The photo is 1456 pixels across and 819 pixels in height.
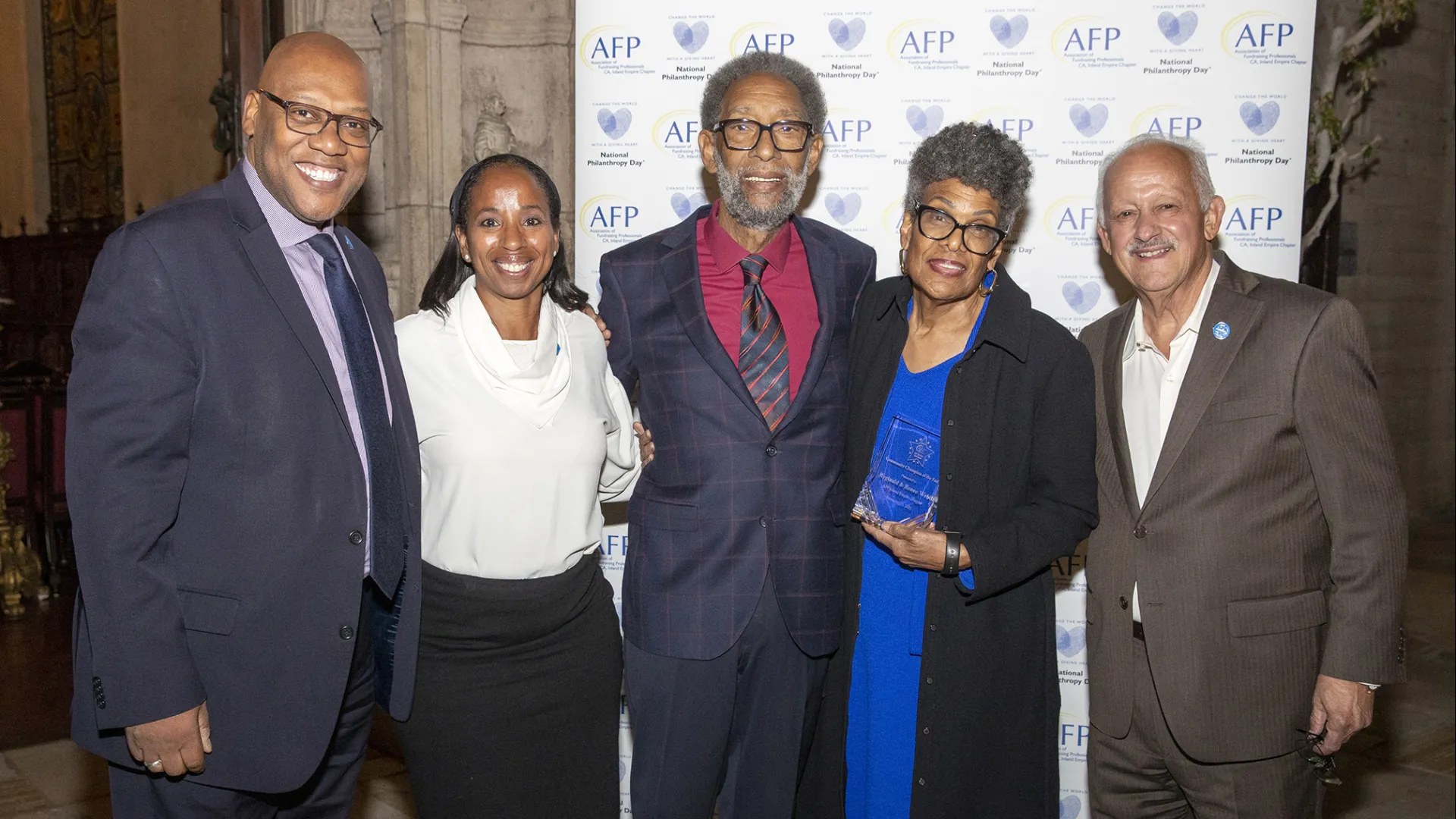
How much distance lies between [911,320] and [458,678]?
1.38 metres

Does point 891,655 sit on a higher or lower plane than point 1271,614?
lower

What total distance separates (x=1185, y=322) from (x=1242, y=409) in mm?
266

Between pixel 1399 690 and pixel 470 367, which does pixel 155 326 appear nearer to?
pixel 470 367

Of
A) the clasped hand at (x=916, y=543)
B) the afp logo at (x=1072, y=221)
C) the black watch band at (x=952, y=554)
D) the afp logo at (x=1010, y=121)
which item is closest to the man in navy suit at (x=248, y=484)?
the clasped hand at (x=916, y=543)

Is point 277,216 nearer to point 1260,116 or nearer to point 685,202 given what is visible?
point 685,202

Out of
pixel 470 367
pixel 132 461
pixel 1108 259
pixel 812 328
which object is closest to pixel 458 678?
pixel 470 367

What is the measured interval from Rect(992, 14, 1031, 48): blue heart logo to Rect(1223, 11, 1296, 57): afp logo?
0.71 metres

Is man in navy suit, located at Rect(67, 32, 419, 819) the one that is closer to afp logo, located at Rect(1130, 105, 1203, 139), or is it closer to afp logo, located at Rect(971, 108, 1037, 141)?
afp logo, located at Rect(971, 108, 1037, 141)

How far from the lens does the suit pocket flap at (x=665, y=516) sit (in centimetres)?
263

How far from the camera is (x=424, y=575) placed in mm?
2432

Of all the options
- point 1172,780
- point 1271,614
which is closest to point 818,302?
point 1271,614

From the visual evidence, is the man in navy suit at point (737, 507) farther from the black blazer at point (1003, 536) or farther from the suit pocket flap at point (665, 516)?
the black blazer at point (1003, 536)

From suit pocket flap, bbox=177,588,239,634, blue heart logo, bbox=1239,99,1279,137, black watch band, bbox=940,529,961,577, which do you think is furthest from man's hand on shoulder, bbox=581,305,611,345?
blue heart logo, bbox=1239,99,1279,137

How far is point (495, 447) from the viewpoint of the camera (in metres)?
2.39
